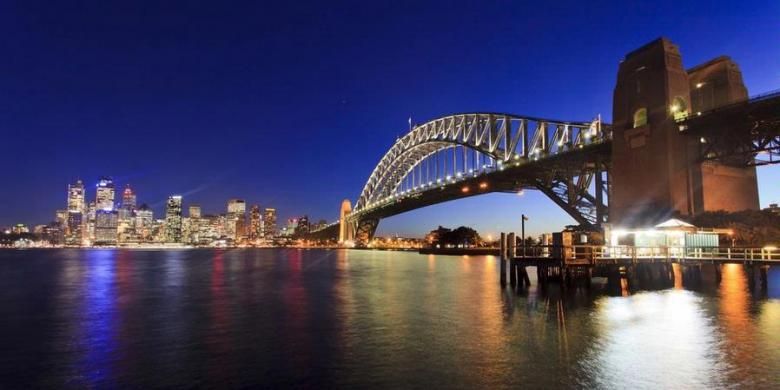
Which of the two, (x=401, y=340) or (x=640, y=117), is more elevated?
(x=640, y=117)

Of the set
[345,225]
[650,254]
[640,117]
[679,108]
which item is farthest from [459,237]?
[650,254]

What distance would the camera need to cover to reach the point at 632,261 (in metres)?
30.7

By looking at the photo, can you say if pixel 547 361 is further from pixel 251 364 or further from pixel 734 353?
pixel 251 364

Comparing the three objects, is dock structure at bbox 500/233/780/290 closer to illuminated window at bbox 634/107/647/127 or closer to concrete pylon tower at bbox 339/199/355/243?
illuminated window at bbox 634/107/647/127

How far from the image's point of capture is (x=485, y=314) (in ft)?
75.6

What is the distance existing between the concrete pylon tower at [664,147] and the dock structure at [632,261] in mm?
7704

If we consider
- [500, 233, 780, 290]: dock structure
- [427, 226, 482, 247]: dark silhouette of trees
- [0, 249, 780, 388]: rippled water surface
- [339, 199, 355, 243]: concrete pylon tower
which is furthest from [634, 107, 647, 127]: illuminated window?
[339, 199, 355, 243]: concrete pylon tower

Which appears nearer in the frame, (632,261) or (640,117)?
(632,261)

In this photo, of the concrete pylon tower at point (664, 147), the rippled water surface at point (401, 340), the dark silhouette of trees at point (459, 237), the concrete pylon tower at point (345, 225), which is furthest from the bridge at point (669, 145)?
the concrete pylon tower at point (345, 225)

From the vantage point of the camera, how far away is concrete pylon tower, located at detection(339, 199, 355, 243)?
154 metres

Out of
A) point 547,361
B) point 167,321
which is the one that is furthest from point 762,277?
point 167,321

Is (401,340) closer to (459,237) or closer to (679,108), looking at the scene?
(679,108)

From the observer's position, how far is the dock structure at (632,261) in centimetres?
2964

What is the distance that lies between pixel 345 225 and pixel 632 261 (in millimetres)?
128143
